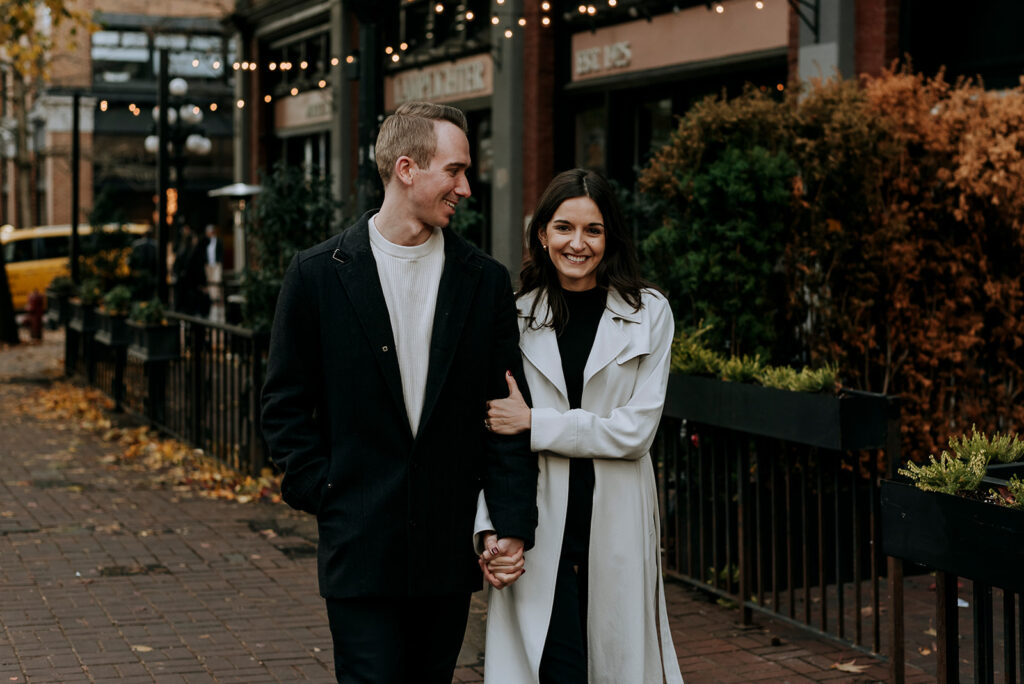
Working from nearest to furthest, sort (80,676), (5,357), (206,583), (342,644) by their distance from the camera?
(342,644)
(80,676)
(206,583)
(5,357)

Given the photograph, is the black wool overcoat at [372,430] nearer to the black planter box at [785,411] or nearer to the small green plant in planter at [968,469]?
the small green plant in planter at [968,469]

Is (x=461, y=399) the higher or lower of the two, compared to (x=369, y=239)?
lower

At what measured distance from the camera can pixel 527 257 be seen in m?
4.05

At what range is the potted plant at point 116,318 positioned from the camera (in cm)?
1308

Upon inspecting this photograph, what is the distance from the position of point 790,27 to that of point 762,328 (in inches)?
242

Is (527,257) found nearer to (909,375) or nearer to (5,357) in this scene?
(909,375)

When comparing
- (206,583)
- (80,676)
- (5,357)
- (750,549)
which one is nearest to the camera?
(80,676)

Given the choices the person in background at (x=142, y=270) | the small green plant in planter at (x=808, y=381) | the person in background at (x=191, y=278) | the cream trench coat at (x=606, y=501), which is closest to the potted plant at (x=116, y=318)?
the person in background at (x=142, y=270)

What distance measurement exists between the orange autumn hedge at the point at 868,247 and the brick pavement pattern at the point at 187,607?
5.32 ft

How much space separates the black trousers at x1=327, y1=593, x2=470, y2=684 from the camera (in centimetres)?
337

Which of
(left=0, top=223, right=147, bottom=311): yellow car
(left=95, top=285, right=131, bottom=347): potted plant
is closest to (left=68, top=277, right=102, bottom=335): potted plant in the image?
(left=95, top=285, right=131, bottom=347): potted plant

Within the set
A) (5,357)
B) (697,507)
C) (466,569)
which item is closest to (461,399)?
(466,569)

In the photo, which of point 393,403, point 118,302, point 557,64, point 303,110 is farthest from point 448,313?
point 303,110

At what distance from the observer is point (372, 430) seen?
3340 mm
